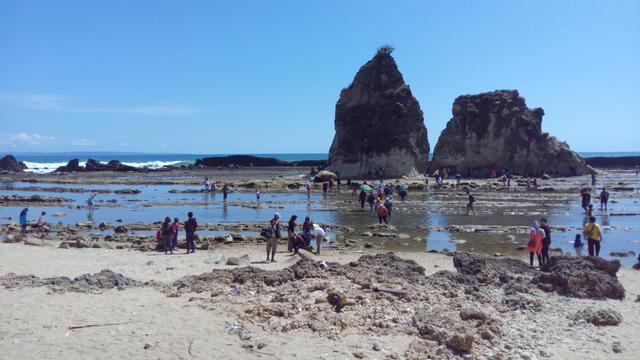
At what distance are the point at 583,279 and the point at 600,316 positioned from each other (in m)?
2.12

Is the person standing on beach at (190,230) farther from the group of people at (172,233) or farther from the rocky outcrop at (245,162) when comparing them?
the rocky outcrop at (245,162)

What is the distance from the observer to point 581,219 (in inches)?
1190

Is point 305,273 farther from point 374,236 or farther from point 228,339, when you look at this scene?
point 374,236

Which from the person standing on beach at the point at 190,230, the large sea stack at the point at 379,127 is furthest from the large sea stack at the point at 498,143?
the person standing on beach at the point at 190,230

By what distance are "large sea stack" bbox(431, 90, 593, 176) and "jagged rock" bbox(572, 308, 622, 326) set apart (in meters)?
58.9

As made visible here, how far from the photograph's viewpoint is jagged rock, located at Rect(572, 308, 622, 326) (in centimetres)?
1120

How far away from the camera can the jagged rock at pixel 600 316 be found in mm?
11203

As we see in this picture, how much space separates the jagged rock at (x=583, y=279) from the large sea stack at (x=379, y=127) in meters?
45.3

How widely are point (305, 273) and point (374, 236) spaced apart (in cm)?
1108

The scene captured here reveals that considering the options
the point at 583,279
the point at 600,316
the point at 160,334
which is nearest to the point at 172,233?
the point at 160,334

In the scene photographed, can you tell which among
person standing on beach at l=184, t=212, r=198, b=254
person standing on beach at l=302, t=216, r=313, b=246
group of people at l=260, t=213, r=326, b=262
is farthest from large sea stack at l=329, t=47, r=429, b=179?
person standing on beach at l=184, t=212, r=198, b=254

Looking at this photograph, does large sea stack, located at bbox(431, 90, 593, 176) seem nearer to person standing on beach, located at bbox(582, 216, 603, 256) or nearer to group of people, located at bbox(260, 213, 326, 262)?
person standing on beach, located at bbox(582, 216, 603, 256)

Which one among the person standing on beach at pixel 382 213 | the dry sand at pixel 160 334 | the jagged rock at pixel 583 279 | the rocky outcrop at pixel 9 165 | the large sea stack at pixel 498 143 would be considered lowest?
the dry sand at pixel 160 334

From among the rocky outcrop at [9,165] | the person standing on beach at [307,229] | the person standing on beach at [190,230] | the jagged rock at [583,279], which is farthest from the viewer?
the rocky outcrop at [9,165]
